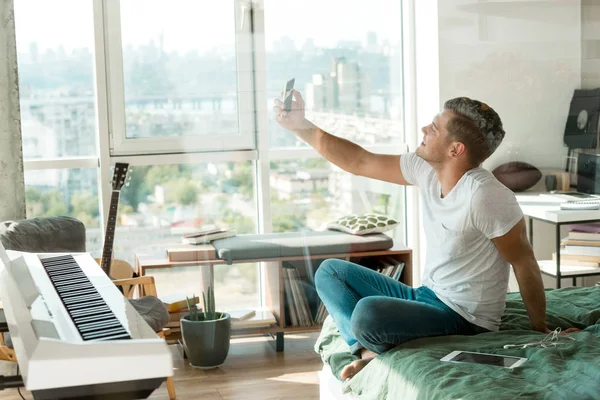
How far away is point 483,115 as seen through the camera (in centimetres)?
284

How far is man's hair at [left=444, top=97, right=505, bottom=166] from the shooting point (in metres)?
2.84

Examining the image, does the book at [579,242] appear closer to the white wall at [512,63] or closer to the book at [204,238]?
the white wall at [512,63]

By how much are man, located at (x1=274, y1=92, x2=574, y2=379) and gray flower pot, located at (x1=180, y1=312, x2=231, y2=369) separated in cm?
93

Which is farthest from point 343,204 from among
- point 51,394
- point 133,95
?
point 51,394

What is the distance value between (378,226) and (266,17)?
46.2 inches

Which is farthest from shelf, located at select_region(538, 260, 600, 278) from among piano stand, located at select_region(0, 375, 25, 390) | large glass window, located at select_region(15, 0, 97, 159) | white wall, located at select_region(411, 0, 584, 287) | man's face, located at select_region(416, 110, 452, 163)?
piano stand, located at select_region(0, 375, 25, 390)

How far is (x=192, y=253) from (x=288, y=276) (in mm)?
478

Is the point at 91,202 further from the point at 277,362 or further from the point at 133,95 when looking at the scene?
the point at 277,362

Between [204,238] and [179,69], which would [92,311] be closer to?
[204,238]

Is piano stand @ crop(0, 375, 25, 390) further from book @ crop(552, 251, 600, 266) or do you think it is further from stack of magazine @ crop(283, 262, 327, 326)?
book @ crop(552, 251, 600, 266)

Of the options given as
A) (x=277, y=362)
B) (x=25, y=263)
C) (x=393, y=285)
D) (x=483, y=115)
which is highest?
(x=483, y=115)

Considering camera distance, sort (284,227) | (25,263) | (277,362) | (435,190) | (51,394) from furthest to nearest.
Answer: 1. (284,227)
2. (277,362)
3. (435,190)
4. (25,263)
5. (51,394)

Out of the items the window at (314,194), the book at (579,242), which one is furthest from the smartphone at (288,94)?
the book at (579,242)

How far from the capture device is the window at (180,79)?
3939 mm
